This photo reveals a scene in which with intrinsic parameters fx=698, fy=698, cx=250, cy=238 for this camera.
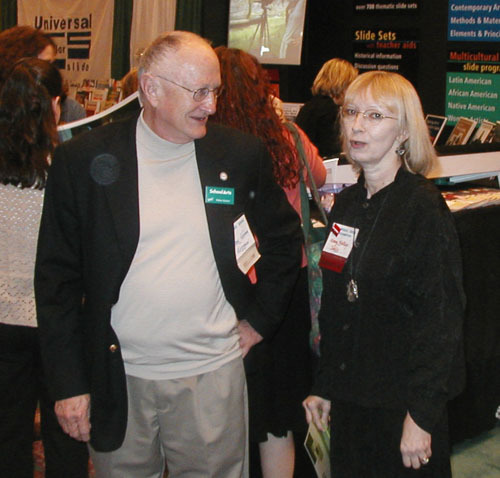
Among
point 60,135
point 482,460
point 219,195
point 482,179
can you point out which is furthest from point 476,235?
point 60,135

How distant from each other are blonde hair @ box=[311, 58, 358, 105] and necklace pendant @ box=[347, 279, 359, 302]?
3.98 metres

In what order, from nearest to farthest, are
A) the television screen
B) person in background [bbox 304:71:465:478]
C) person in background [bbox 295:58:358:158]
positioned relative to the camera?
person in background [bbox 304:71:465:478] < person in background [bbox 295:58:358:158] < the television screen

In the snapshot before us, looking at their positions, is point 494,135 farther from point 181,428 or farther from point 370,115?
point 181,428

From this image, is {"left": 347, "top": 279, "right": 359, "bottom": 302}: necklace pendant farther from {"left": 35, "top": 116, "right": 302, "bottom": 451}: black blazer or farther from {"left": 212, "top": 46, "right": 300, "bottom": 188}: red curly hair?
{"left": 212, "top": 46, "right": 300, "bottom": 188}: red curly hair

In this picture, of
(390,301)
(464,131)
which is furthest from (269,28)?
(390,301)

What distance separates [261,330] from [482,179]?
5.86 ft

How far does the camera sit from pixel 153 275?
1.63 meters

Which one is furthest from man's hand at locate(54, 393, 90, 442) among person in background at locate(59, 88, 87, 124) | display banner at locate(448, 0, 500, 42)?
display banner at locate(448, 0, 500, 42)

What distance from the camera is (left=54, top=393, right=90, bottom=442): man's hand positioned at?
1.67 metres

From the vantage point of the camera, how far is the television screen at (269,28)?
301 inches

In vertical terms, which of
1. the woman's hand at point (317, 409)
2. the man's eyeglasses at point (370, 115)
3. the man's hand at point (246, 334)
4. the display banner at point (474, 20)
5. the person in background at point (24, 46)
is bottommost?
the woman's hand at point (317, 409)

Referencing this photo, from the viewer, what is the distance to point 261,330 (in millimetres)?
1843

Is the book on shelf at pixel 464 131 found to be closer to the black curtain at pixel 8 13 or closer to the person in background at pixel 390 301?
the person in background at pixel 390 301

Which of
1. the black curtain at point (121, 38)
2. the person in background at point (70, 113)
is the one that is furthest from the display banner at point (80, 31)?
the person in background at point (70, 113)
